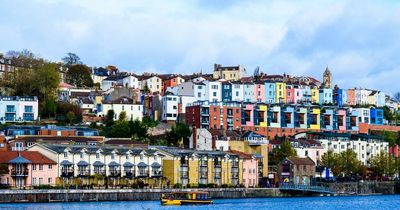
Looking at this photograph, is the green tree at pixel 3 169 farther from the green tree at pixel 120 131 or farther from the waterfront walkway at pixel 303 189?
the waterfront walkway at pixel 303 189

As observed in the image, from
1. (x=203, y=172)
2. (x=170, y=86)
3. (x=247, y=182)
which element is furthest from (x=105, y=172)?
(x=170, y=86)

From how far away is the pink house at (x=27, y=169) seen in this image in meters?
79.7

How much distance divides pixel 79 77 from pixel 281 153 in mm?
42020

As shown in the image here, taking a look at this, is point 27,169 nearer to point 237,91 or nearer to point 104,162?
point 104,162

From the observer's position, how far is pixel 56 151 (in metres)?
83.8

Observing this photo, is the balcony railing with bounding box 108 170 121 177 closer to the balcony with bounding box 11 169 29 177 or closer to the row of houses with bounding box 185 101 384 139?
the balcony with bounding box 11 169 29 177

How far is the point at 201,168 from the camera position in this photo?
304ft

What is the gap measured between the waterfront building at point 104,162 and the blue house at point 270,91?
48.5 meters

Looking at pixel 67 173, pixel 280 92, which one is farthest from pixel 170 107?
pixel 67 173

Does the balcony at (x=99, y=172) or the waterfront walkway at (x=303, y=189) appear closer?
the balcony at (x=99, y=172)

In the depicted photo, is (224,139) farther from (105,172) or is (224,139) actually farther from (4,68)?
(4,68)

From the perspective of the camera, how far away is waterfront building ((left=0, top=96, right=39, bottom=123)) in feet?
358

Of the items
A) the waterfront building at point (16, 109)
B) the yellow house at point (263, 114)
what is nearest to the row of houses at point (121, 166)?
the waterfront building at point (16, 109)

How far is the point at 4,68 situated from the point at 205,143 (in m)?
33.7
